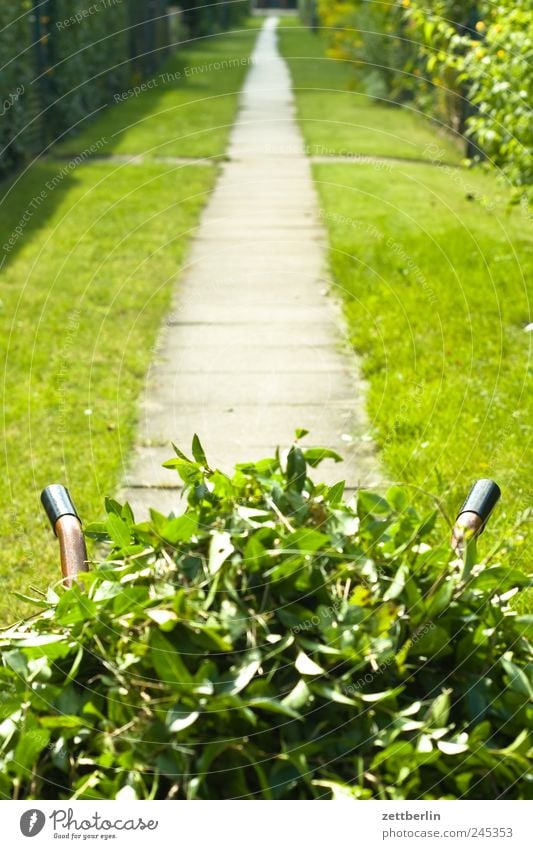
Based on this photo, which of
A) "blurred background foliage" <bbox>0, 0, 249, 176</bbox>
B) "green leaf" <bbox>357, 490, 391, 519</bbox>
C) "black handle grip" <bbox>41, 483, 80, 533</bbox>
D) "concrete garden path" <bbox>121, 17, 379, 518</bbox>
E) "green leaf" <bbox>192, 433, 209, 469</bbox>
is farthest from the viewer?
"blurred background foliage" <bbox>0, 0, 249, 176</bbox>

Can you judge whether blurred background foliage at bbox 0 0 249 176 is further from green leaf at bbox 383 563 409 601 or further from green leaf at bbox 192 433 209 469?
green leaf at bbox 383 563 409 601

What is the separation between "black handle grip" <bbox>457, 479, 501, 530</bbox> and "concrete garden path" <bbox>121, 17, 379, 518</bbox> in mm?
1086

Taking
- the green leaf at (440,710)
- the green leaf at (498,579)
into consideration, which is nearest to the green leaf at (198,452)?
the green leaf at (498,579)

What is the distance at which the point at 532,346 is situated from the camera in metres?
5.09

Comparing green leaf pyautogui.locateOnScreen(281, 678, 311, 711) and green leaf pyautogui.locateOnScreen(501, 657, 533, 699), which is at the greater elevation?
green leaf pyautogui.locateOnScreen(281, 678, 311, 711)

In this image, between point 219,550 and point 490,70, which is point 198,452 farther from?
point 490,70

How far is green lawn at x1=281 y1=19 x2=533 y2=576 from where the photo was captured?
153 inches

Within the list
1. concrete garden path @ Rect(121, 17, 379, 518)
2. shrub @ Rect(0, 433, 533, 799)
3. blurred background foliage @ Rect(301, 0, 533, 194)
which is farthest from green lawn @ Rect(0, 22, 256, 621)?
blurred background foliage @ Rect(301, 0, 533, 194)

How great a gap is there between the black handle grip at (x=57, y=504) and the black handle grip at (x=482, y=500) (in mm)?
723

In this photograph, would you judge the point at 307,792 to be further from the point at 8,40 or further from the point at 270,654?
the point at 8,40

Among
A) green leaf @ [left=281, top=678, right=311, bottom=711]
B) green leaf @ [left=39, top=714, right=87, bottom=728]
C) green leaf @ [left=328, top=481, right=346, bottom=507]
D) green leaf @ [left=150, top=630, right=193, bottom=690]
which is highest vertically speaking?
green leaf @ [left=328, top=481, right=346, bottom=507]

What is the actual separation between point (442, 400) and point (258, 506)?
110 inches

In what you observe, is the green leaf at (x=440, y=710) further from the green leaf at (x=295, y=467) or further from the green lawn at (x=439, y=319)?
the green lawn at (x=439, y=319)

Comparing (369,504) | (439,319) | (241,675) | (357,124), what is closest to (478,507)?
(369,504)
